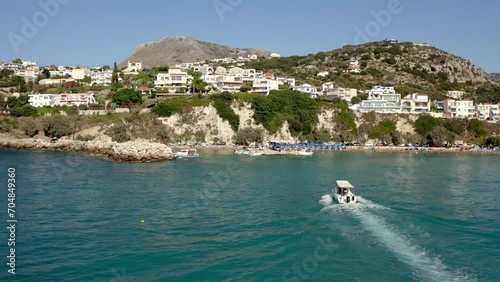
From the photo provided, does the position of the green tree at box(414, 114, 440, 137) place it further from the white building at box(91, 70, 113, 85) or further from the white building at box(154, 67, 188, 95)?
the white building at box(91, 70, 113, 85)

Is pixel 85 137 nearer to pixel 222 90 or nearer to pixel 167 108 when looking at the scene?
pixel 167 108

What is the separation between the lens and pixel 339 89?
297 feet

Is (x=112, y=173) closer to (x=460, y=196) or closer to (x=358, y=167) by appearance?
(x=358, y=167)

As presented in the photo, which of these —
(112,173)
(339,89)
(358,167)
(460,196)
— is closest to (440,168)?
(358,167)

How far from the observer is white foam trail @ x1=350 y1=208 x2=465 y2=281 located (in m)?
15.3

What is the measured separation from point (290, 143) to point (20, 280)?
2248 inches

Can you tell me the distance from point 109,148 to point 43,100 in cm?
3227

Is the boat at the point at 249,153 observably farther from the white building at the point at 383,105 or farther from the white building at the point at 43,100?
the white building at the point at 43,100

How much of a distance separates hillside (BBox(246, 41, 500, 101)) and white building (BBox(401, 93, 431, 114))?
516 inches

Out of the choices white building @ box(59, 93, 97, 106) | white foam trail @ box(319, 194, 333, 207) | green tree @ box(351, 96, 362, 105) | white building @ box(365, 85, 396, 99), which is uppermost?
white building @ box(365, 85, 396, 99)

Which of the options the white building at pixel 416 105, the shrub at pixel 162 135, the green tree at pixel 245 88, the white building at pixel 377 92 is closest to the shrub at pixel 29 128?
the shrub at pixel 162 135

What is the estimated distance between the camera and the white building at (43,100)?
74.9 meters

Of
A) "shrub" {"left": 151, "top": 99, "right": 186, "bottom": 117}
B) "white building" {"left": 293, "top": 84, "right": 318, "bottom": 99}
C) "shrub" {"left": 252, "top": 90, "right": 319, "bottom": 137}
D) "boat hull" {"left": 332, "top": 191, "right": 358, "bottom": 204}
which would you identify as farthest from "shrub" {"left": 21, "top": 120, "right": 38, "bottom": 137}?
"boat hull" {"left": 332, "top": 191, "right": 358, "bottom": 204}

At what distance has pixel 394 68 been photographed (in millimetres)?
122625
